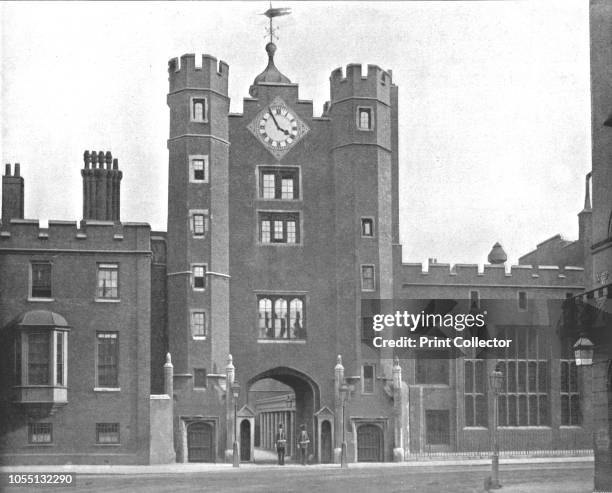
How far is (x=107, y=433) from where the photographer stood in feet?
148

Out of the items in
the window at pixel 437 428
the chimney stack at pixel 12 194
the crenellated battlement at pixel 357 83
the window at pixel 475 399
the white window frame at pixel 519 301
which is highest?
the crenellated battlement at pixel 357 83

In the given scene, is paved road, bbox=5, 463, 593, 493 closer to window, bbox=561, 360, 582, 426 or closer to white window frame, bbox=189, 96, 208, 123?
window, bbox=561, 360, 582, 426

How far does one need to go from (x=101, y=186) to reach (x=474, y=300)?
55.3ft

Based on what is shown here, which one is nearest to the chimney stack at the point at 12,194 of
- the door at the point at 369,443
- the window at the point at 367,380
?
the window at the point at 367,380

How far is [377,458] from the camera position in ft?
158

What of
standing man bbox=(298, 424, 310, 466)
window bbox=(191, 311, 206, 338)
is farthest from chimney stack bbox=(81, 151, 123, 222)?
standing man bbox=(298, 424, 310, 466)

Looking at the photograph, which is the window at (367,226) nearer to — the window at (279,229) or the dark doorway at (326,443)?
the window at (279,229)

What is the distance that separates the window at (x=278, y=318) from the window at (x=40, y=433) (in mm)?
9900

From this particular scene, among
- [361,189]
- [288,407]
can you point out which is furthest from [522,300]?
[288,407]

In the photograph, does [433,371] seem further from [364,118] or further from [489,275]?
[364,118]

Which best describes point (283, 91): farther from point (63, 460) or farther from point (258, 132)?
point (63, 460)

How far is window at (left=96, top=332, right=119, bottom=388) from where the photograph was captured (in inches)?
1780

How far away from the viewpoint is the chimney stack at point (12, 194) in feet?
149

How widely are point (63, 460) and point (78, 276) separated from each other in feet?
23.1
